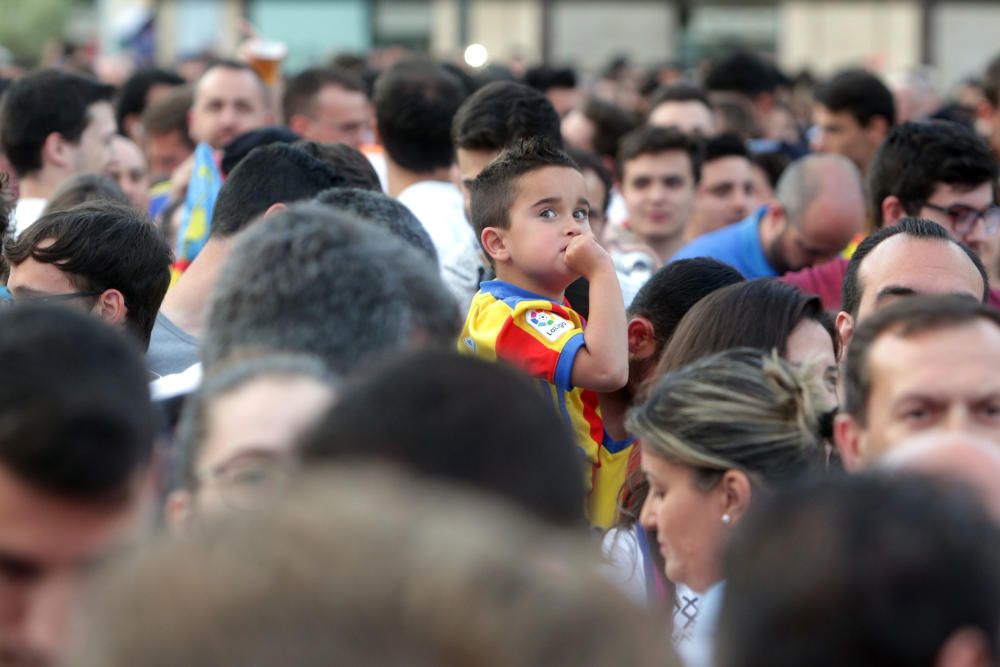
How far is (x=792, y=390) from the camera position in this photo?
3.22m

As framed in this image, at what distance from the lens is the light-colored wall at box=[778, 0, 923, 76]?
94.6 feet

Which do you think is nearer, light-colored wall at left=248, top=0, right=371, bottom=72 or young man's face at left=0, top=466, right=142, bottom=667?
young man's face at left=0, top=466, right=142, bottom=667

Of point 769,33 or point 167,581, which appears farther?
point 769,33

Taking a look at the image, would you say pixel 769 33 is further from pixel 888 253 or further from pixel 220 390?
pixel 220 390

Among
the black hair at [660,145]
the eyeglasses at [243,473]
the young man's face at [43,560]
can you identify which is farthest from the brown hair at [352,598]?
the black hair at [660,145]

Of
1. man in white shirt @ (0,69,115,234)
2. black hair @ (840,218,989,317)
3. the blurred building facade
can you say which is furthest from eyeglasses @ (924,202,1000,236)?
the blurred building facade

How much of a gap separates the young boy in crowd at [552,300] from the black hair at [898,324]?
1158 millimetres

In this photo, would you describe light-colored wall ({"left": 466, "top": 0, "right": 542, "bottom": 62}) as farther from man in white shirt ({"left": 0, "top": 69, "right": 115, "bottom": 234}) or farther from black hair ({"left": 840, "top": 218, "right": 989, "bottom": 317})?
black hair ({"left": 840, "top": 218, "right": 989, "bottom": 317})

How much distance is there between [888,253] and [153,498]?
305cm

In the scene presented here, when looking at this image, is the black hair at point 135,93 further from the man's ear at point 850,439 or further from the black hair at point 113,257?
the man's ear at point 850,439

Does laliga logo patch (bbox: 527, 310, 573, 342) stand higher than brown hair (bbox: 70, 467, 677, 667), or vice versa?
brown hair (bbox: 70, 467, 677, 667)

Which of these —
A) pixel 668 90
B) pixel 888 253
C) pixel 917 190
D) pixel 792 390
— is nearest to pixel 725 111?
pixel 668 90

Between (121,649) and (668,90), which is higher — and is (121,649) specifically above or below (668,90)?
above

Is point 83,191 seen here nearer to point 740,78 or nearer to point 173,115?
point 173,115
